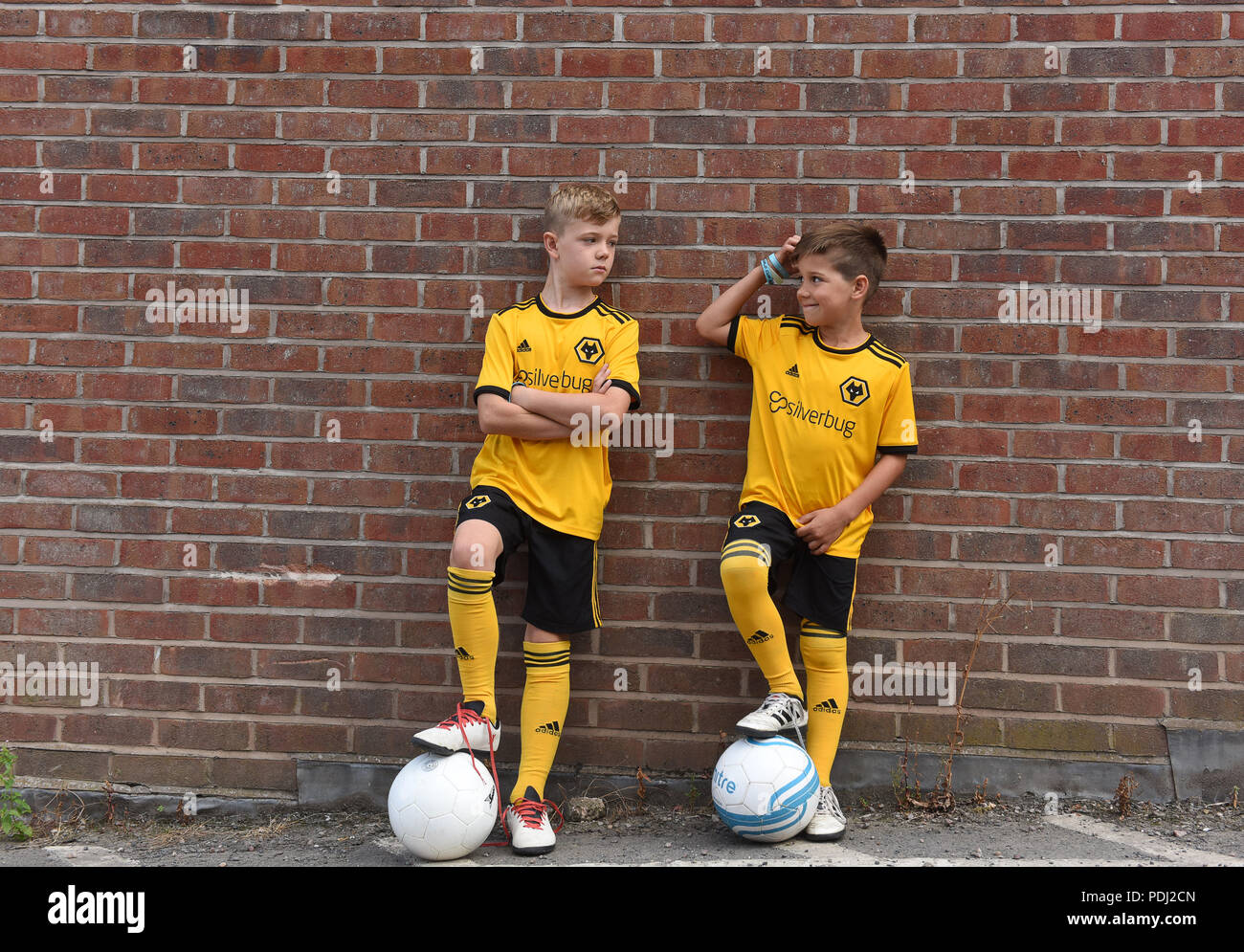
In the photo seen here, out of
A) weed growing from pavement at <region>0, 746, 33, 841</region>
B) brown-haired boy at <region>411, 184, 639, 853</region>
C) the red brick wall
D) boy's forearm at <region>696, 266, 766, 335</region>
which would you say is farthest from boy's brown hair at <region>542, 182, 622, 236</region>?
weed growing from pavement at <region>0, 746, 33, 841</region>

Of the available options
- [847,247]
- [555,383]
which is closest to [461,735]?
[555,383]

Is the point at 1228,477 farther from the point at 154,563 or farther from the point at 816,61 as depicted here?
the point at 154,563

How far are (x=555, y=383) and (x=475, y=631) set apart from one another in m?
0.95

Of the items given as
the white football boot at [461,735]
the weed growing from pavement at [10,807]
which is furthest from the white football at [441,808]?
the weed growing from pavement at [10,807]

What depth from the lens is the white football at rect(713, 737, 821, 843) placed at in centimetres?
312

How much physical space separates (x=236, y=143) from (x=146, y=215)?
467 millimetres

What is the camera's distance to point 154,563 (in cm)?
379

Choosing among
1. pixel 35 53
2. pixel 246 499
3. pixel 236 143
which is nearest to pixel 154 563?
pixel 246 499

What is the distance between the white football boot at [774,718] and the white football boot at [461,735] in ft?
2.85

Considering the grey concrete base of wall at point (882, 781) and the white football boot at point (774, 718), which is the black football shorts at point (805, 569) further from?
the grey concrete base of wall at point (882, 781)

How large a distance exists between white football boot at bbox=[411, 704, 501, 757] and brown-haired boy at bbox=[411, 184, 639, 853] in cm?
6

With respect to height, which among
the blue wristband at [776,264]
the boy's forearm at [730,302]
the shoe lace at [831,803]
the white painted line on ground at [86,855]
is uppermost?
the blue wristband at [776,264]

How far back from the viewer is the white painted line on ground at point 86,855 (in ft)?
10.9

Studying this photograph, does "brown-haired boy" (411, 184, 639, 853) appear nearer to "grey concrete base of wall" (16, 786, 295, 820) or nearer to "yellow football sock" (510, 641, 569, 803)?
"yellow football sock" (510, 641, 569, 803)
